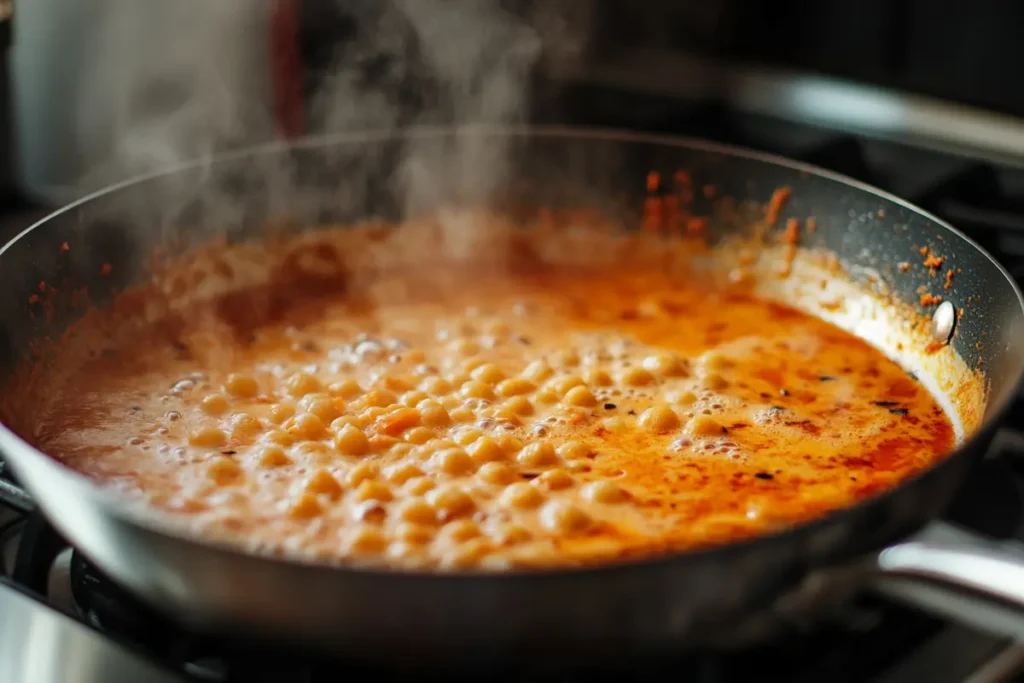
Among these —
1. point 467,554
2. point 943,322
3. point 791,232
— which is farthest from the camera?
point 791,232

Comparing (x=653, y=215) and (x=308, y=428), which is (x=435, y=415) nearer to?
(x=308, y=428)

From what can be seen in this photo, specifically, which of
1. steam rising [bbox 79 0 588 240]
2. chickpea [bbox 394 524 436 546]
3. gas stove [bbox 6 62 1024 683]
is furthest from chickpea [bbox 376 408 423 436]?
steam rising [bbox 79 0 588 240]

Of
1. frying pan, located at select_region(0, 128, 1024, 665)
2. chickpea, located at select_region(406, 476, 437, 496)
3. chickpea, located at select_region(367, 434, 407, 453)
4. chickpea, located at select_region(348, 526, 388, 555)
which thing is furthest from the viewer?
chickpea, located at select_region(367, 434, 407, 453)

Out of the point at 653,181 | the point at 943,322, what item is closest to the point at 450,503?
the point at 943,322

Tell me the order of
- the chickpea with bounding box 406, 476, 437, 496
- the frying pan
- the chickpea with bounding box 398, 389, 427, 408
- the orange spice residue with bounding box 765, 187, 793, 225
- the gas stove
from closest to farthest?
the frying pan, the gas stove, the chickpea with bounding box 406, 476, 437, 496, the chickpea with bounding box 398, 389, 427, 408, the orange spice residue with bounding box 765, 187, 793, 225

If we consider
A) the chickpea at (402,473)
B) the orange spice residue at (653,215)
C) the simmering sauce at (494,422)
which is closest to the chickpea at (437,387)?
the simmering sauce at (494,422)

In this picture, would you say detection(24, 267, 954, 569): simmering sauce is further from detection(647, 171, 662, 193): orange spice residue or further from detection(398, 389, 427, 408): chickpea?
detection(647, 171, 662, 193): orange spice residue

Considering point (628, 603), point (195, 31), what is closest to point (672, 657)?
point (628, 603)
